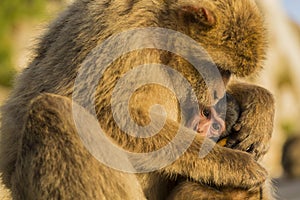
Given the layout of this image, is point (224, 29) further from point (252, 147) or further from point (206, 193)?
point (206, 193)

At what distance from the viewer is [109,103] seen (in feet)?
13.6

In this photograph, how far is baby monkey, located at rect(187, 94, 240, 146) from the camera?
4410mm

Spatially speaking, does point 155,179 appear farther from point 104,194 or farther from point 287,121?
point 287,121

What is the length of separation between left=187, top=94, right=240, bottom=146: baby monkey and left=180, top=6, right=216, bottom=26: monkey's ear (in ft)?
1.80

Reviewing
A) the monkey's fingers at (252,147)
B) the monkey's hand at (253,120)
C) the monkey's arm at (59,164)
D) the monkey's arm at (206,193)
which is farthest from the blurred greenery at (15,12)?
the monkey's arm at (206,193)

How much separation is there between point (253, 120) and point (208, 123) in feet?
1.39

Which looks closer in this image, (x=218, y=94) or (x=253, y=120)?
(x=218, y=94)

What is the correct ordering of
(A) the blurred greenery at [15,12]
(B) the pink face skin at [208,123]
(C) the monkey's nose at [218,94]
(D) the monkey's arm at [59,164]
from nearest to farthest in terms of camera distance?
(D) the monkey's arm at [59,164] < (B) the pink face skin at [208,123] < (C) the monkey's nose at [218,94] < (A) the blurred greenery at [15,12]

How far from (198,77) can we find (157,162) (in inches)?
28.8

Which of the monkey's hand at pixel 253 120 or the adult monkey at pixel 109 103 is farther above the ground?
the adult monkey at pixel 109 103

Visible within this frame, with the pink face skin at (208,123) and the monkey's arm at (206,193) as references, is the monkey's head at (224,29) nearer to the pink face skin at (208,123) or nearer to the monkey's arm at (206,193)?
the pink face skin at (208,123)

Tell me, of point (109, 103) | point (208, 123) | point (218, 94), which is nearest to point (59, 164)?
point (109, 103)

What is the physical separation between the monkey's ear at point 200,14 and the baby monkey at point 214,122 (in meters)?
0.55

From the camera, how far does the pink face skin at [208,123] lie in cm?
441
